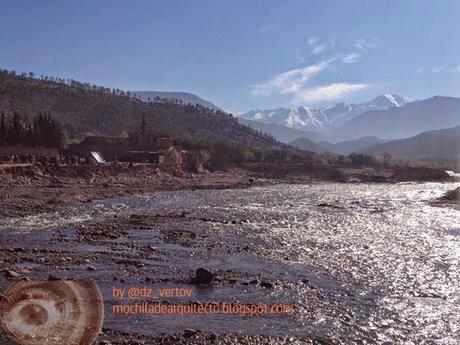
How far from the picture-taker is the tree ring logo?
1030 cm

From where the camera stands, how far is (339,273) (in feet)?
58.3

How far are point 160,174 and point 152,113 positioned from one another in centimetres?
11962

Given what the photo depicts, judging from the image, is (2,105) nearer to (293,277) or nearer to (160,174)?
(160,174)

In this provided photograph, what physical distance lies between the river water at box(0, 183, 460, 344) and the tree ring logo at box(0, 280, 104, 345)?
824mm

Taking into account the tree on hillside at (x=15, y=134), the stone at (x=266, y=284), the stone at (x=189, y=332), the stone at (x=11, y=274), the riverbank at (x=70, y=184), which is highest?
the tree on hillside at (x=15, y=134)

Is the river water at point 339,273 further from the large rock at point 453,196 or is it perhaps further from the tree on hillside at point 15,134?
the tree on hillside at point 15,134

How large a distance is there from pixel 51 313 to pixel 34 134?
76163 mm

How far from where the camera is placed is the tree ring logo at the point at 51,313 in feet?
33.8

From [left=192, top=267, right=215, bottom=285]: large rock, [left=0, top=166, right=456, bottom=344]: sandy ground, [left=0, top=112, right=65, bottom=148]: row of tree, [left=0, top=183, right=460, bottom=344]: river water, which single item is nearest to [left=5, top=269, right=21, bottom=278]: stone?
[left=0, top=166, right=456, bottom=344]: sandy ground

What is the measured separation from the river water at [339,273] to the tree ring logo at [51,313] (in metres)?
0.82

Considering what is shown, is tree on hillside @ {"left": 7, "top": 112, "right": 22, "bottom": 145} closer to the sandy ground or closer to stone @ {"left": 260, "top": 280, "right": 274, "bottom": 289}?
the sandy ground

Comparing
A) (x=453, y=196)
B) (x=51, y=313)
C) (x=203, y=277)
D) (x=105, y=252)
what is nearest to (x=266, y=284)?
(x=203, y=277)

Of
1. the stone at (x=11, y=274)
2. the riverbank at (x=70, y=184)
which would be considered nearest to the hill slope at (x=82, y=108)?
the riverbank at (x=70, y=184)

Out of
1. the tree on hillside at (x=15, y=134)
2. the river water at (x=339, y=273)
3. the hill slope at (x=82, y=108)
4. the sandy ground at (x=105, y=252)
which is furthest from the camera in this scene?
the hill slope at (x=82, y=108)
